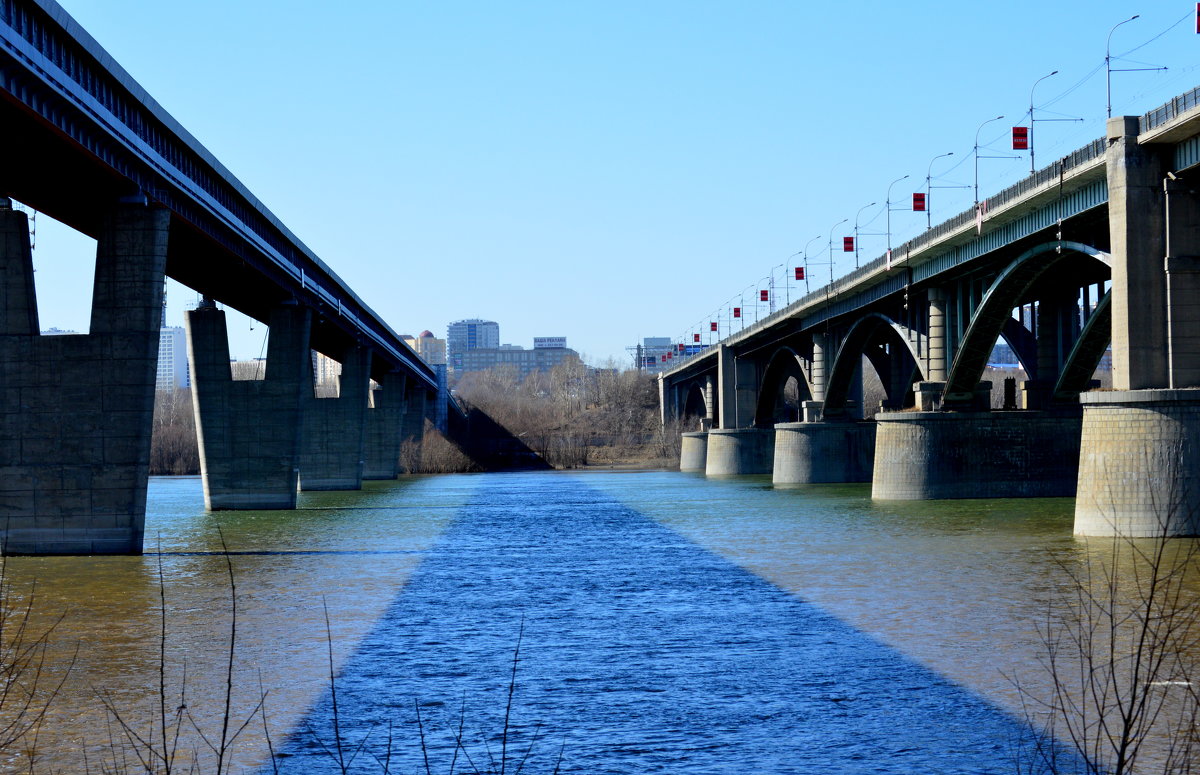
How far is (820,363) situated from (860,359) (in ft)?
8.14

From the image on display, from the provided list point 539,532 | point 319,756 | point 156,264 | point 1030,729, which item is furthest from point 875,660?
point 539,532

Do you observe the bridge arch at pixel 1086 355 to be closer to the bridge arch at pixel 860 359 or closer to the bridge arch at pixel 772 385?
the bridge arch at pixel 860 359

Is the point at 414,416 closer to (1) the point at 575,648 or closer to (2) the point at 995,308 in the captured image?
(2) the point at 995,308

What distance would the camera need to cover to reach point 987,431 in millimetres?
59062

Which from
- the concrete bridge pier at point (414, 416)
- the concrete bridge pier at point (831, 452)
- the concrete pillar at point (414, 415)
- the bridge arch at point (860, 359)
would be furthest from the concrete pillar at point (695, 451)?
the concrete bridge pier at point (831, 452)

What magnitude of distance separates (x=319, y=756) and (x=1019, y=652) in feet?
33.4

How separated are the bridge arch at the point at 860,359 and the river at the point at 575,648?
33.0m

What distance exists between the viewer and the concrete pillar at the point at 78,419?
117 feet

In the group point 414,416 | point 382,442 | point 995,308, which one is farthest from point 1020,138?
point 414,416

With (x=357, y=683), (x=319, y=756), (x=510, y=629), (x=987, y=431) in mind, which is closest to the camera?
(x=319, y=756)

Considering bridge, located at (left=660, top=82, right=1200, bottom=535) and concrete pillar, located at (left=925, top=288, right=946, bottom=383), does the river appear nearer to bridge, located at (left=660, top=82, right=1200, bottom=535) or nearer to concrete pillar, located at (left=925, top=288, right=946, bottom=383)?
bridge, located at (left=660, top=82, right=1200, bottom=535)

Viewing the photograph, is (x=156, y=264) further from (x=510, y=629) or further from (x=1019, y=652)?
(x=1019, y=652)

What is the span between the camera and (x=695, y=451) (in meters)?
133

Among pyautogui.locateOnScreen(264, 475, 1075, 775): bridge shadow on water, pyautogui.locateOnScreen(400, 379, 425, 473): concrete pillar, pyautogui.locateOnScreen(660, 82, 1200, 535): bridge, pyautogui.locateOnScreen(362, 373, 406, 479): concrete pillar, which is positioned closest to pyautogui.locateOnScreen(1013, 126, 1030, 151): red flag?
pyautogui.locateOnScreen(660, 82, 1200, 535): bridge
